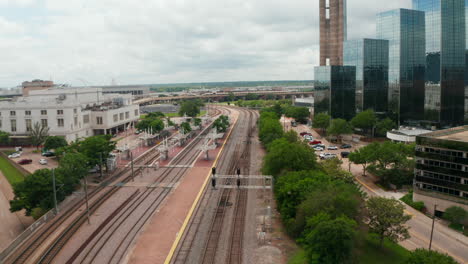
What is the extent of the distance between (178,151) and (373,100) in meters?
62.3

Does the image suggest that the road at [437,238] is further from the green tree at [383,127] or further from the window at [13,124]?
the window at [13,124]

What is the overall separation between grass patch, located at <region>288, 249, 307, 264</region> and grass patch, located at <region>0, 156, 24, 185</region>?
50613mm

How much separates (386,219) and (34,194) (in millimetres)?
40300

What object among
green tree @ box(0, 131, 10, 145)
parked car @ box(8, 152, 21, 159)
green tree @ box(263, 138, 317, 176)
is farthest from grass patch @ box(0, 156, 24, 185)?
green tree @ box(263, 138, 317, 176)

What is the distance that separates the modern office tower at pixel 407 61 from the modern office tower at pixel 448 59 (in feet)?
21.3

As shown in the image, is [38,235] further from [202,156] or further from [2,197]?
[202,156]

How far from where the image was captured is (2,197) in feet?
190

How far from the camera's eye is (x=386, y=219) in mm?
34625

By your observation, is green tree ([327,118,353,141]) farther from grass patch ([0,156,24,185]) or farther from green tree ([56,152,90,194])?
grass patch ([0,156,24,185])

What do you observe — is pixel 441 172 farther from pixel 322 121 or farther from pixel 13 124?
pixel 13 124

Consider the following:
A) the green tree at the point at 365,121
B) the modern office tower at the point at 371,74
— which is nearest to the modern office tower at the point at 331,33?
the modern office tower at the point at 371,74

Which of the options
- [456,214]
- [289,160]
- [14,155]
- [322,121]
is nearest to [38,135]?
[14,155]

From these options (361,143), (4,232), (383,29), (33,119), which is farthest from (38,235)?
(383,29)

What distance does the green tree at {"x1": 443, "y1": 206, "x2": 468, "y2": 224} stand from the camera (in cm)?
4138
